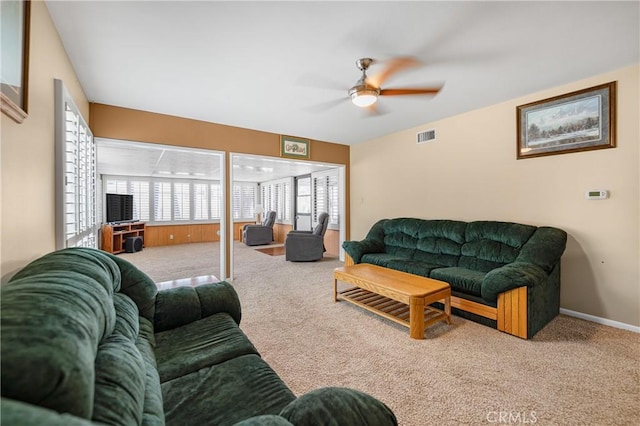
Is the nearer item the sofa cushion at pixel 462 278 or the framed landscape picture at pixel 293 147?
the sofa cushion at pixel 462 278

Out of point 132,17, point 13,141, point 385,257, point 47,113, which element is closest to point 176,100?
point 132,17

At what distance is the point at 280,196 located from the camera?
8.98 metres

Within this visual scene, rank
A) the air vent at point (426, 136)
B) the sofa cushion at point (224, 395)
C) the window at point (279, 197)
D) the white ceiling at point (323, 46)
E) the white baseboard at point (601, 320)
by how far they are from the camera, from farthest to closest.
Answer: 1. the window at point (279, 197)
2. the air vent at point (426, 136)
3. the white baseboard at point (601, 320)
4. the white ceiling at point (323, 46)
5. the sofa cushion at point (224, 395)

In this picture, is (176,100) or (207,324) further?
(176,100)

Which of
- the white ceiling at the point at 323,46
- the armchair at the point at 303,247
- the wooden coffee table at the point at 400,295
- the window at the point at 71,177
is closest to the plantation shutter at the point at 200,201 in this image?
the armchair at the point at 303,247

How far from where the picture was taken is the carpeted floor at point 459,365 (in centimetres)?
158

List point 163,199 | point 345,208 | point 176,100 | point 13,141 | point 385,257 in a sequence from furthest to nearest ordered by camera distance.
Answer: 1. point 163,199
2. point 345,208
3. point 385,257
4. point 176,100
5. point 13,141

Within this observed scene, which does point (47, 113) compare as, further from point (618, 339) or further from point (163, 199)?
point (163, 199)

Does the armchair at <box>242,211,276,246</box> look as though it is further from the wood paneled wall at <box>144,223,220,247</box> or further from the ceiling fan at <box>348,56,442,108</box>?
the ceiling fan at <box>348,56,442,108</box>

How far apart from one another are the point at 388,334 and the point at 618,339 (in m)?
2.03

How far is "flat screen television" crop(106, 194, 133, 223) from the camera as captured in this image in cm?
697

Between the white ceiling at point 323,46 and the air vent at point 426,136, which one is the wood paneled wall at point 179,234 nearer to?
the white ceiling at point 323,46

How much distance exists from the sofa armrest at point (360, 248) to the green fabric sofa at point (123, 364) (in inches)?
102

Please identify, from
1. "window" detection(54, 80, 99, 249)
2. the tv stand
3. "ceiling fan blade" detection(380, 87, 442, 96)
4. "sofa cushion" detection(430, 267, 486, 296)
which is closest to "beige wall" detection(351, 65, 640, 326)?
"sofa cushion" detection(430, 267, 486, 296)
